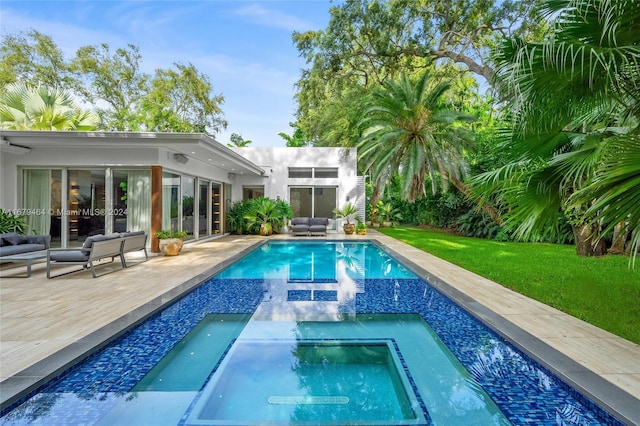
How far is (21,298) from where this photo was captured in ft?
18.0

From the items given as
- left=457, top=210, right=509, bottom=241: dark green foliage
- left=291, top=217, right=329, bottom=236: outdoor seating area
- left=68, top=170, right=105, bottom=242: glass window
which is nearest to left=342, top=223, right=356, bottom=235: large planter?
left=291, top=217, right=329, bottom=236: outdoor seating area

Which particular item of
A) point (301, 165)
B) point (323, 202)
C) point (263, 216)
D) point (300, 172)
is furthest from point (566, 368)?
point (300, 172)

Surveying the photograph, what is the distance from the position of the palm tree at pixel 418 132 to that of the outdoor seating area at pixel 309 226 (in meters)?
4.44

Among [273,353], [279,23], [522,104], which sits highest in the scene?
[279,23]

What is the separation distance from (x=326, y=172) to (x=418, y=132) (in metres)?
6.32

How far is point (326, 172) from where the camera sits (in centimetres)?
1850

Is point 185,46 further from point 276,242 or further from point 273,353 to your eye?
point 273,353

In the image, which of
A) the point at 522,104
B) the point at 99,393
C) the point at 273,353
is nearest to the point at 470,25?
the point at 522,104

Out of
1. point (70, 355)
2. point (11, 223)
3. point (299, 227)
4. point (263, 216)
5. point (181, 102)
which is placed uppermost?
point (181, 102)

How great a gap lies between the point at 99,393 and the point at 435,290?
550cm

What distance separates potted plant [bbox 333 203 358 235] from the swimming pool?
396 inches

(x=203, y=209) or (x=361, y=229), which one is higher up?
(x=203, y=209)

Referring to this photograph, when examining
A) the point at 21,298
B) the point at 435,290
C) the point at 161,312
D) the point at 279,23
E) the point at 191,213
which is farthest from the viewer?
the point at 279,23

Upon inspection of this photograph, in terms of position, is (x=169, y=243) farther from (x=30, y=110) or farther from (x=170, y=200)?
(x=30, y=110)
